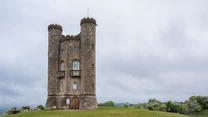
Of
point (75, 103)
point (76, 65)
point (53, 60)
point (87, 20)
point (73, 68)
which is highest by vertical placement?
point (87, 20)

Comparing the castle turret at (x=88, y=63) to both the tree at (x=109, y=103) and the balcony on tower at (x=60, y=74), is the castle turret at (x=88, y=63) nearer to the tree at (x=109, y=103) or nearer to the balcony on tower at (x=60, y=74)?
the balcony on tower at (x=60, y=74)

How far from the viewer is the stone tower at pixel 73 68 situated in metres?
36.8

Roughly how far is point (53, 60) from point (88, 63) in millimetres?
7219

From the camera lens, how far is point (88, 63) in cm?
3709

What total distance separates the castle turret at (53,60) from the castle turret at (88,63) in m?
5.18

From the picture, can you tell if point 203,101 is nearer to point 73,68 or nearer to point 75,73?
point 75,73

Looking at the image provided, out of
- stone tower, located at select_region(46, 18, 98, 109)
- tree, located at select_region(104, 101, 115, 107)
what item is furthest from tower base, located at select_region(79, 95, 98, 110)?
tree, located at select_region(104, 101, 115, 107)

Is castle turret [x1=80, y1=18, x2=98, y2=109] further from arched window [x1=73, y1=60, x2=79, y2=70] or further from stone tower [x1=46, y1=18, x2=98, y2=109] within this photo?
arched window [x1=73, y1=60, x2=79, y2=70]

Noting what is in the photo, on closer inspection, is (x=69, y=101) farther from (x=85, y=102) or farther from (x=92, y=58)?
(x=92, y=58)

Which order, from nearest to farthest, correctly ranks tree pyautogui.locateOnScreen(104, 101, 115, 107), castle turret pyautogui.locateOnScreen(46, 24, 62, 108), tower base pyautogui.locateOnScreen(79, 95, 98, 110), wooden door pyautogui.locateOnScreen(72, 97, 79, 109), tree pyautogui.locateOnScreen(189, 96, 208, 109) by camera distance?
1. tower base pyautogui.locateOnScreen(79, 95, 98, 110)
2. wooden door pyautogui.locateOnScreen(72, 97, 79, 109)
3. castle turret pyautogui.locateOnScreen(46, 24, 62, 108)
4. tree pyautogui.locateOnScreen(104, 101, 115, 107)
5. tree pyautogui.locateOnScreen(189, 96, 208, 109)

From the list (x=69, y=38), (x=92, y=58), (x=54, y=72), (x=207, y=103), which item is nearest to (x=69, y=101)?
(x=54, y=72)

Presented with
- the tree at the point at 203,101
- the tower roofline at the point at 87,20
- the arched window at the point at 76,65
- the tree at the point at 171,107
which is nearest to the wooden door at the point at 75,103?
the arched window at the point at 76,65

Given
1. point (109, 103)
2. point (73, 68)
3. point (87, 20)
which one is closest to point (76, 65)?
point (73, 68)

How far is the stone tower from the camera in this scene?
121ft
